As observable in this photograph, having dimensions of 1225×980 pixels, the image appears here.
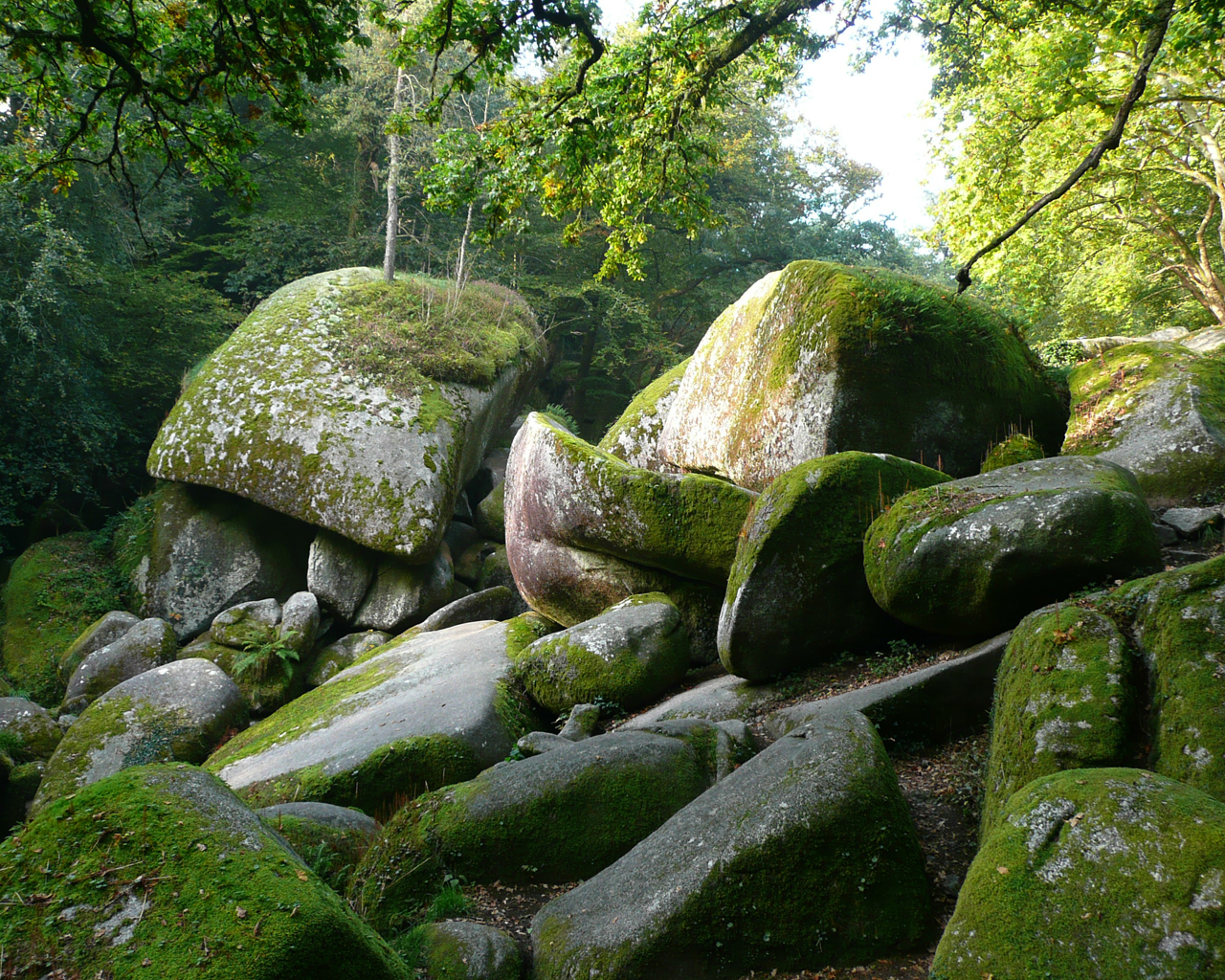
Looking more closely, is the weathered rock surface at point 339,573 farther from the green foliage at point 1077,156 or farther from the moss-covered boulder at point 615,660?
the green foliage at point 1077,156

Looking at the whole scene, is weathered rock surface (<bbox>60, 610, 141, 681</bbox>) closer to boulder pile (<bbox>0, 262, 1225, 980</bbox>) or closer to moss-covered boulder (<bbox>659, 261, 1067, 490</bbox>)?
boulder pile (<bbox>0, 262, 1225, 980</bbox>)

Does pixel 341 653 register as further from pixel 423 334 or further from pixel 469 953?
pixel 469 953

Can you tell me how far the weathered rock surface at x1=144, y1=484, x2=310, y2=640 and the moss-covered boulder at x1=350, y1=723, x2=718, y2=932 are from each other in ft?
34.7

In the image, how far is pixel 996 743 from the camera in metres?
4.13

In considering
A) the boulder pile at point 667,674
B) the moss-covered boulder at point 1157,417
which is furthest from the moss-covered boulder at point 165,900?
the moss-covered boulder at point 1157,417

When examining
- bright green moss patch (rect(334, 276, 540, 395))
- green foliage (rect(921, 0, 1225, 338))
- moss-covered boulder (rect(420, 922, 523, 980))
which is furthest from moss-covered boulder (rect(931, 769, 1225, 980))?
bright green moss patch (rect(334, 276, 540, 395))

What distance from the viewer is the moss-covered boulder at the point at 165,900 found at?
2.37 m

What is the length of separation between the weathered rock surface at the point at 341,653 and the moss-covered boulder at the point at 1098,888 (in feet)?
36.7

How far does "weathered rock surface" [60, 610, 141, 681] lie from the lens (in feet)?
41.6

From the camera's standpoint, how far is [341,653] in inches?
506

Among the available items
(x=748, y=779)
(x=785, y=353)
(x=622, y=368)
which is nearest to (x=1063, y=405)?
(x=785, y=353)

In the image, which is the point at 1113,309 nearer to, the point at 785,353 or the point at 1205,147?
the point at 1205,147

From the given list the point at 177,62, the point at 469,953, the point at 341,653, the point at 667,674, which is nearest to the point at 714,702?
the point at 667,674

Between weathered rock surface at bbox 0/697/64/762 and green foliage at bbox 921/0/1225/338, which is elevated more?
green foliage at bbox 921/0/1225/338
